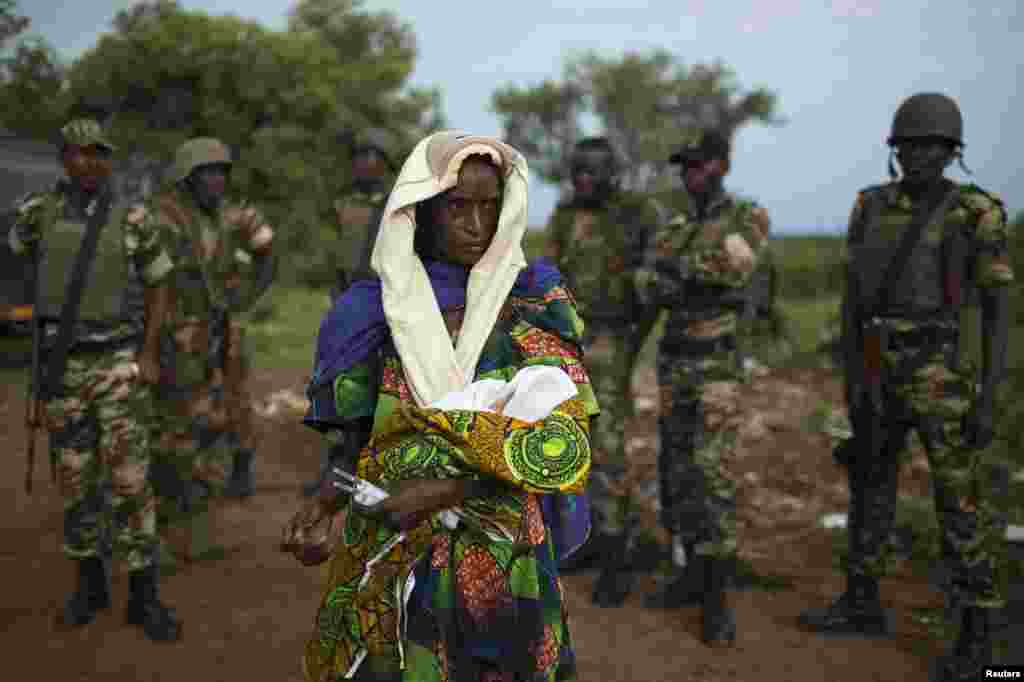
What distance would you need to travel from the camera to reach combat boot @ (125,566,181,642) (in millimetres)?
4176

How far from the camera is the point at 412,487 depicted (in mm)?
1969

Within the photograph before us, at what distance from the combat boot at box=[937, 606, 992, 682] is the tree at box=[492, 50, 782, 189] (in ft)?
105

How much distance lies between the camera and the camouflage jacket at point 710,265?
4465mm

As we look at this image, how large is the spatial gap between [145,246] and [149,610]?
69.7 inches

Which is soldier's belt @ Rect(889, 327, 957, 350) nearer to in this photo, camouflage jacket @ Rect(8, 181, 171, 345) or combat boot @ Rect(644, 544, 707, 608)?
combat boot @ Rect(644, 544, 707, 608)

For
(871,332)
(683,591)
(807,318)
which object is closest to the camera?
(871,332)

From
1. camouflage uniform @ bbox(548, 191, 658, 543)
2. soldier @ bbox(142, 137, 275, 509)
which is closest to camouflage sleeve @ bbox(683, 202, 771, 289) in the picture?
camouflage uniform @ bbox(548, 191, 658, 543)

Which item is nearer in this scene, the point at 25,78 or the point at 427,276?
the point at 427,276

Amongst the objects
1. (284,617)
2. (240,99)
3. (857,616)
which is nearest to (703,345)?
(857,616)

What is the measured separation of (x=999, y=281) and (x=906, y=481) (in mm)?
3981

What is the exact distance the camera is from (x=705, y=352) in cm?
454

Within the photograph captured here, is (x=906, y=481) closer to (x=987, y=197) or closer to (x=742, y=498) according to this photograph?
(x=742, y=498)

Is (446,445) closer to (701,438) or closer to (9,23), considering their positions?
(701,438)

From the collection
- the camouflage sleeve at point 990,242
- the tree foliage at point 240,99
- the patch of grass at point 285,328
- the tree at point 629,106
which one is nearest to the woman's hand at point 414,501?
the camouflage sleeve at point 990,242
